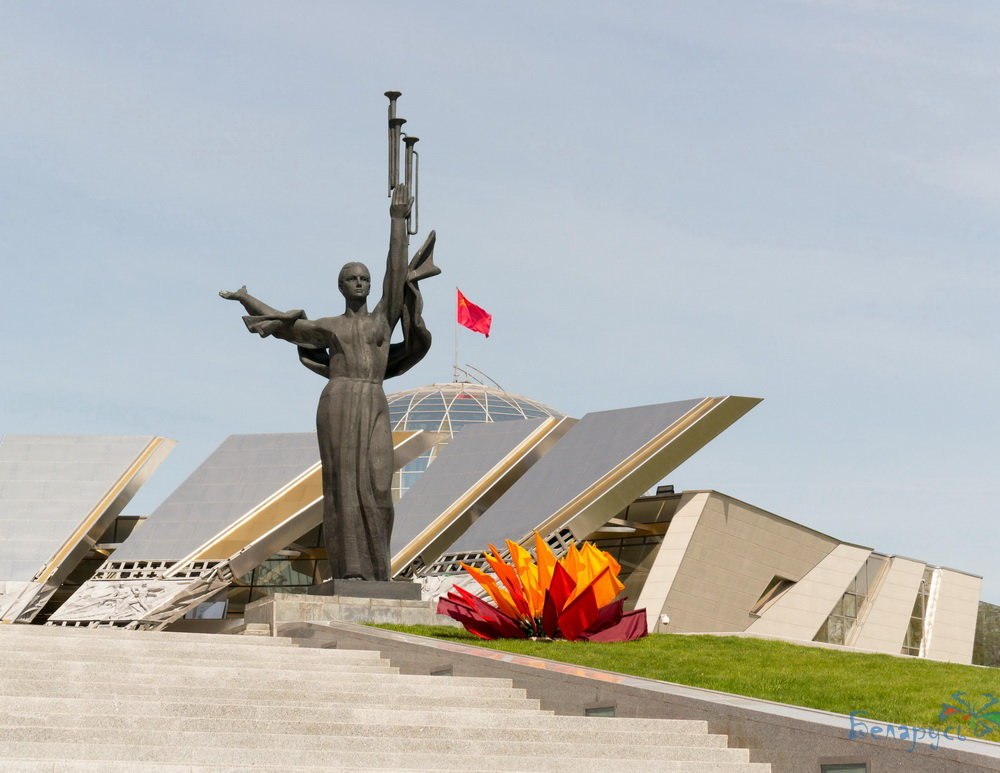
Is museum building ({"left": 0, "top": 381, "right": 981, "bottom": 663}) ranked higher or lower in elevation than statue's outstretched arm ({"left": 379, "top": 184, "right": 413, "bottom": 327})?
lower

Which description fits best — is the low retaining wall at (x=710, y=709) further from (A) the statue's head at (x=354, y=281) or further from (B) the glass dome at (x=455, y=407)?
(B) the glass dome at (x=455, y=407)

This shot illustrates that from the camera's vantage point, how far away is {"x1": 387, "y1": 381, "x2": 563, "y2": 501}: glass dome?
129 ft

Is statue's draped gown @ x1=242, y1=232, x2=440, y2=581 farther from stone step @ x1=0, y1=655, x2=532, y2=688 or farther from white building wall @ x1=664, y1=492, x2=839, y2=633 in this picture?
white building wall @ x1=664, y1=492, x2=839, y2=633

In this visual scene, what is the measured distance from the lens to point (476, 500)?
26609 mm

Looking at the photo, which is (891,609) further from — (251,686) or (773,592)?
(251,686)

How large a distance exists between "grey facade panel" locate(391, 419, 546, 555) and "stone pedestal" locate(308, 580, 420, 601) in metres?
11.4

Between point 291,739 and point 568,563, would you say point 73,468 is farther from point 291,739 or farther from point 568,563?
point 291,739

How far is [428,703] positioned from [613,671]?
5.22ft

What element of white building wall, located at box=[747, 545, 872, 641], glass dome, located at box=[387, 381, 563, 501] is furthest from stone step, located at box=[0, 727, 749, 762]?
glass dome, located at box=[387, 381, 563, 501]

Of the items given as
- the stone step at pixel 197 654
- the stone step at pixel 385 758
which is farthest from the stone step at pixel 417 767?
the stone step at pixel 197 654

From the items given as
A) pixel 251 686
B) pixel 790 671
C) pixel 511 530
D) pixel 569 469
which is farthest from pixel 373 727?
pixel 569 469

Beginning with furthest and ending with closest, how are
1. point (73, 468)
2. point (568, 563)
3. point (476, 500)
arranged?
point (73, 468)
point (476, 500)
point (568, 563)

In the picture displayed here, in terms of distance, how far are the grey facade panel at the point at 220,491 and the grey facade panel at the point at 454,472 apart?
7.28 ft

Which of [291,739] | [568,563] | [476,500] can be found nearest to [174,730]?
[291,739]
